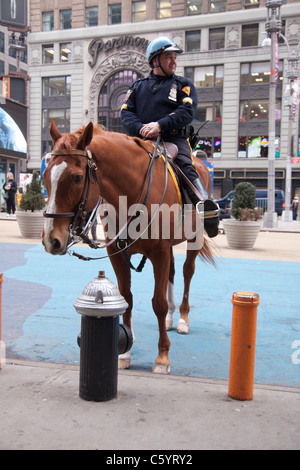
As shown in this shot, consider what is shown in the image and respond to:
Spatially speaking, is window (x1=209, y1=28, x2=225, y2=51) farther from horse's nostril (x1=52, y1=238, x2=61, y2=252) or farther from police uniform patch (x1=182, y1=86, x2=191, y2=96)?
horse's nostril (x1=52, y1=238, x2=61, y2=252)

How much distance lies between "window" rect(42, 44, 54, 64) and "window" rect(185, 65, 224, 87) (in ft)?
48.5

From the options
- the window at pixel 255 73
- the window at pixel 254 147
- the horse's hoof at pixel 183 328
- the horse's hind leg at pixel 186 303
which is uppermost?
the window at pixel 255 73

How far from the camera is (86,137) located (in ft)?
10.2

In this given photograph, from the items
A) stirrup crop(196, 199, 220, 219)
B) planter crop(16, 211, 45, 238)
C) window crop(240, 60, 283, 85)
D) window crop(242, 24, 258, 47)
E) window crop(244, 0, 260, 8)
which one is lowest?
planter crop(16, 211, 45, 238)

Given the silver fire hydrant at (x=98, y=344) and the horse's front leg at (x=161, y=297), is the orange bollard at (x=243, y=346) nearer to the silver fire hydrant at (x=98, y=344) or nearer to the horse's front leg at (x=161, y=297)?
the horse's front leg at (x=161, y=297)

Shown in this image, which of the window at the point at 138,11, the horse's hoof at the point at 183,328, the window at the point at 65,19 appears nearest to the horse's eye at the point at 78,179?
the horse's hoof at the point at 183,328

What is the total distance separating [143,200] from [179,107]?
3.71 ft

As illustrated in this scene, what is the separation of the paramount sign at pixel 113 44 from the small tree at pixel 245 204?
31.6 m

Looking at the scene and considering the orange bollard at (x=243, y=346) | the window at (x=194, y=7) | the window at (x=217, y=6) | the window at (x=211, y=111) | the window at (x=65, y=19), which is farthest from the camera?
the window at (x=65, y=19)

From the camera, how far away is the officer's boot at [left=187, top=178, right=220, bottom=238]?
4316 millimetres

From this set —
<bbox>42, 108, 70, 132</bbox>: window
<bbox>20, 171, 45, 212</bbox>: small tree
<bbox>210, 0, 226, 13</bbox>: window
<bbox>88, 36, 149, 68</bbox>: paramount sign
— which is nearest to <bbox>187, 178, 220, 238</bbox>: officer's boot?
<bbox>20, 171, 45, 212</bbox>: small tree

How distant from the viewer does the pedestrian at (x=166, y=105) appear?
425 centimetres
